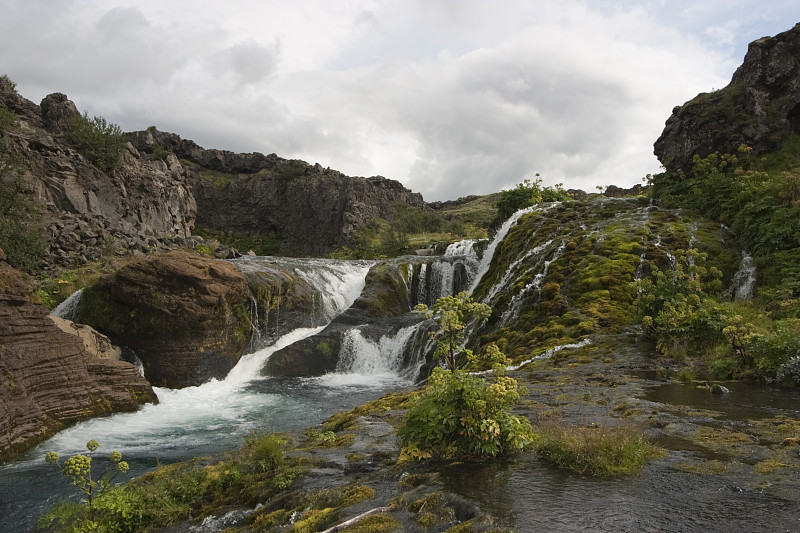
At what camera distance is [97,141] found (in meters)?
42.3

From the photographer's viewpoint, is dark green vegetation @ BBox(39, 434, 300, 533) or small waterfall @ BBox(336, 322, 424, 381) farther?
small waterfall @ BBox(336, 322, 424, 381)

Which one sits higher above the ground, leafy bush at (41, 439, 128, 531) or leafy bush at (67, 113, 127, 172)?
leafy bush at (67, 113, 127, 172)

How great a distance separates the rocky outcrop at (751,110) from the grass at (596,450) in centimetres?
2962

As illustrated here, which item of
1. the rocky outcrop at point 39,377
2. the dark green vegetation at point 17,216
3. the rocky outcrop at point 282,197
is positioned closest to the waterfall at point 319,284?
the rocky outcrop at point 39,377

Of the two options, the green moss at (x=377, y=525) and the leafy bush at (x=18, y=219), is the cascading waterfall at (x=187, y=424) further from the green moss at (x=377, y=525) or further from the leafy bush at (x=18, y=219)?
the leafy bush at (x=18, y=219)

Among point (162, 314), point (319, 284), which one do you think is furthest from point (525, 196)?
point (162, 314)

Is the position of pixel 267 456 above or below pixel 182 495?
above

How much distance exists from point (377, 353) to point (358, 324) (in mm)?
2702

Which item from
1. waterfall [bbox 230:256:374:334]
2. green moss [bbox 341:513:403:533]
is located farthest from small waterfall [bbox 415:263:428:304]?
green moss [bbox 341:513:403:533]

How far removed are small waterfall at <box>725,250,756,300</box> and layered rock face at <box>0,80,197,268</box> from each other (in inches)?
1410

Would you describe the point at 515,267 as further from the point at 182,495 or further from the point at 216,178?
the point at 216,178

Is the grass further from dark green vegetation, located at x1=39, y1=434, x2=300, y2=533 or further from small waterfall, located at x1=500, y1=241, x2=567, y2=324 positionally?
small waterfall, located at x1=500, y1=241, x2=567, y2=324

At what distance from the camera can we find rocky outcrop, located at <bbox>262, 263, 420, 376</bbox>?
83.7 feet

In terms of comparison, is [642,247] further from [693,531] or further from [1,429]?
[1,429]
